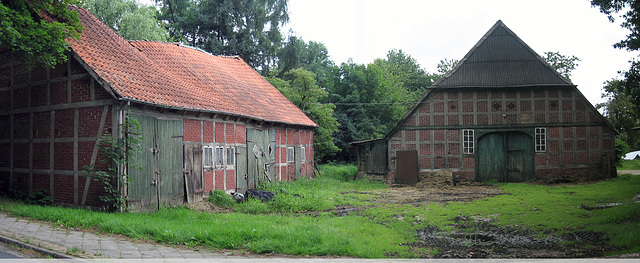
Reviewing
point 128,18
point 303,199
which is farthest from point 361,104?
point 303,199

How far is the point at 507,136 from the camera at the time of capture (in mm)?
23734

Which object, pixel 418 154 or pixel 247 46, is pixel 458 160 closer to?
pixel 418 154

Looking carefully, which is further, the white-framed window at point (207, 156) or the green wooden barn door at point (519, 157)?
the green wooden barn door at point (519, 157)

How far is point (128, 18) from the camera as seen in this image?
26312 millimetres

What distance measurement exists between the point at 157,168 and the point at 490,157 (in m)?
17.2

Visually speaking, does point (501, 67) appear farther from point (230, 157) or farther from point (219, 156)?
point (219, 156)

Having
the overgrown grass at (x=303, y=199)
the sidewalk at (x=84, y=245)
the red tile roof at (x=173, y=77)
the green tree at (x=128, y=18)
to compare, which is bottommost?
the overgrown grass at (x=303, y=199)

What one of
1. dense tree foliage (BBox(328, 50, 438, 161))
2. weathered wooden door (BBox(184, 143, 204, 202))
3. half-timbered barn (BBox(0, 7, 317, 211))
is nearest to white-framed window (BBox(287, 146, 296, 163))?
half-timbered barn (BBox(0, 7, 317, 211))

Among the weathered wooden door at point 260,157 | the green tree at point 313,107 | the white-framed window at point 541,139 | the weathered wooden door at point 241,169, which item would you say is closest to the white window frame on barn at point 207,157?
the weathered wooden door at point 241,169

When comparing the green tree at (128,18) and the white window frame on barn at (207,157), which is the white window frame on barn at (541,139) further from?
the green tree at (128,18)

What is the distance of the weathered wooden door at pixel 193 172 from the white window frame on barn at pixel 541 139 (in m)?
17.3

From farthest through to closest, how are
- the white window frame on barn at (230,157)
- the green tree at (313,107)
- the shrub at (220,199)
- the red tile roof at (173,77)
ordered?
the green tree at (313,107), the white window frame on barn at (230,157), the shrub at (220,199), the red tile roof at (173,77)

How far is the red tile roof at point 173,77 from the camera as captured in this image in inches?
470

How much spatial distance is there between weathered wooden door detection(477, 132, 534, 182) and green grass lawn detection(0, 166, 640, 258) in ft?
19.4
